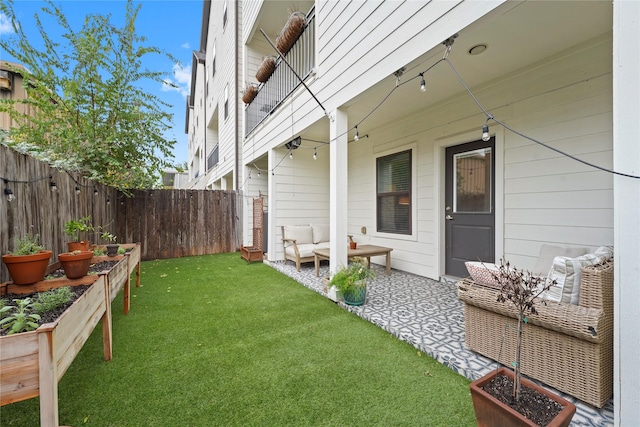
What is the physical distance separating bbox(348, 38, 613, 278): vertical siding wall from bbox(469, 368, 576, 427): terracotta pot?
2159 millimetres

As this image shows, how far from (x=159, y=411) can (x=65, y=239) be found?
2476 mm

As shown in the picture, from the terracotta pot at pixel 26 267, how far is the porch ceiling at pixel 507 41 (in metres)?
3.16

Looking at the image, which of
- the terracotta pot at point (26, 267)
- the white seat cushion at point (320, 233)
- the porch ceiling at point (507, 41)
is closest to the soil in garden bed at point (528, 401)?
the porch ceiling at point (507, 41)

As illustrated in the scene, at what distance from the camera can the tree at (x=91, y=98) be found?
3686 millimetres

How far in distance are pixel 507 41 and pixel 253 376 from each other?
139 inches

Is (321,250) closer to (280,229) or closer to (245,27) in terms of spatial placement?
(280,229)

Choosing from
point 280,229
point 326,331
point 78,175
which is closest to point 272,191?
point 280,229

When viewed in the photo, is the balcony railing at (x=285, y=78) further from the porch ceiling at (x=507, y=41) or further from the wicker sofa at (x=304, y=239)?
the wicker sofa at (x=304, y=239)

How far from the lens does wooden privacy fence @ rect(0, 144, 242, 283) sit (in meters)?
2.05

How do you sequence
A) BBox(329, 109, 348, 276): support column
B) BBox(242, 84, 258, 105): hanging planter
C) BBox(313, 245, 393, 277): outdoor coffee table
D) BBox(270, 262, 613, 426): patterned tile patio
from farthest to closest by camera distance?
BBox(242, 84, 258, 105): hanging planter, BBox(313, 245, 393, 277): outdoor coffee table, BBox(329, 109, 348, 276): support column, BBox(270, 262, 613, 426): patterned tile patio

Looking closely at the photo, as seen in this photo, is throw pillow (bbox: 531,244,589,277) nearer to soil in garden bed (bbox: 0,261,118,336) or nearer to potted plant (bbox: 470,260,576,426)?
potted plant (bbox: 470,260,576,426)

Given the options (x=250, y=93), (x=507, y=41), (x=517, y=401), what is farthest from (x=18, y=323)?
(x=250, y=93)

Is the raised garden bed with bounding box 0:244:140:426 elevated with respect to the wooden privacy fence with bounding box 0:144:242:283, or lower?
lower

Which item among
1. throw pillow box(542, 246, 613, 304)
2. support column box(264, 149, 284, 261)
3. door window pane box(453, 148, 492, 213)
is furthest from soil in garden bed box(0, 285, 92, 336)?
door window pane box(453, 148, 492, 213)
